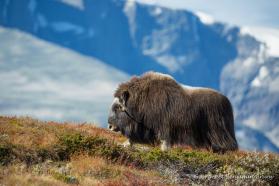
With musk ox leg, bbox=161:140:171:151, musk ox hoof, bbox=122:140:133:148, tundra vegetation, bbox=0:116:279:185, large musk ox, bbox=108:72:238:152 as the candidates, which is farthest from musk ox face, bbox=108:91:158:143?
tundra vegetation, bbox=0:116:279:185

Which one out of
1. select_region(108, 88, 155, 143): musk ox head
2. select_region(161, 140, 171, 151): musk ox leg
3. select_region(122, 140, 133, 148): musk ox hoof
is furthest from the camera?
select_region(108, 88, 155, 143): musk ox head

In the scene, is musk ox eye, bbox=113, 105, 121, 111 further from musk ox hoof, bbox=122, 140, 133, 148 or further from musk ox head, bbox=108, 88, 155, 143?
musk ox hoof, bbox=122, 140, 133, 148

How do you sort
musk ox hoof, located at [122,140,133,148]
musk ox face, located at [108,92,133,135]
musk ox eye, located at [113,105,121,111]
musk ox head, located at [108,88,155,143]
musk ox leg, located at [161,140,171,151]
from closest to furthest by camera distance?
1. musk ox hoof, located at [122,140,133,148]
2. musk ox leg, located at [161,140,171,151]
3. musk ox head, located at [108,88,155,143]
4. musk ox face, located at [108,92,133,135]
5. musk ox eye, located at [113,105,121,111]

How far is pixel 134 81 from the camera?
1742 centimetres

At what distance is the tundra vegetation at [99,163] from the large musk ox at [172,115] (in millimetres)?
2160

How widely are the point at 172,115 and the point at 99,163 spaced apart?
16.6ft

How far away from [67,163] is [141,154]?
1964 millimetres

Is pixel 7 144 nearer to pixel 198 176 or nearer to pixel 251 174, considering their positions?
pixel 198 176

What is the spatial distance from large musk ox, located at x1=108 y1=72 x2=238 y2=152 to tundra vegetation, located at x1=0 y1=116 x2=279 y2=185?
2.16 metres

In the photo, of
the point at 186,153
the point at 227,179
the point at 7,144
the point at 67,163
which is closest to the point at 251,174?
the point at 227,179

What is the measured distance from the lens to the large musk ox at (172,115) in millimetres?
16438

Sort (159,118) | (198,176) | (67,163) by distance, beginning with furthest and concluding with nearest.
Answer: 1. (159,118)
2. (198,176)
3. (67,163)

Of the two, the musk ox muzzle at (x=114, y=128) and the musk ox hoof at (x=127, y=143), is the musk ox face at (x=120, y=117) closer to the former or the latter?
the musk ox muzzle at (x=114, y=128)

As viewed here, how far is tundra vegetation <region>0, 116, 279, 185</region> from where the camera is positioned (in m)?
10.7
